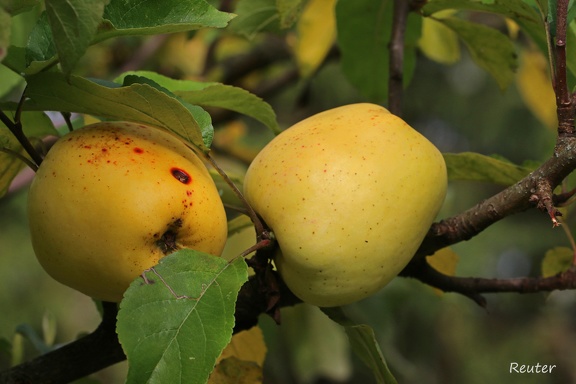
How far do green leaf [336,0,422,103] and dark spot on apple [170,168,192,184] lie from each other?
44 centimetres

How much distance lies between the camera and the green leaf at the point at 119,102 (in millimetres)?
524

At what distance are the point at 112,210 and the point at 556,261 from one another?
0.54m

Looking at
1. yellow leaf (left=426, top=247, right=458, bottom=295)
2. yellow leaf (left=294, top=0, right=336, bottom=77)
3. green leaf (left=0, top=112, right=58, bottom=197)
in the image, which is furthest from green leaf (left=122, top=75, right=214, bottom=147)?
yellow leaf (left=294, top=0, right=336, bottom=77)

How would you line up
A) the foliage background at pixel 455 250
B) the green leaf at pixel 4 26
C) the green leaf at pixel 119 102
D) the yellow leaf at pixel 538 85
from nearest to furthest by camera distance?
the green leaf at pixel 4 26 → the green leaf at pixel 119 102 → the yellow leaf at pixel 538 85 → the foliage background at pixel 455 250

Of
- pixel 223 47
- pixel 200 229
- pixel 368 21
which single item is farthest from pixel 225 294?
pixel 223 47

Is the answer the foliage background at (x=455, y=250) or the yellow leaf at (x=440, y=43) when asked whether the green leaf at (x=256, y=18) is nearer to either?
the yellow leaf at (x=440, y=43)

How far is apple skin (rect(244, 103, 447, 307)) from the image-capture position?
57 cm

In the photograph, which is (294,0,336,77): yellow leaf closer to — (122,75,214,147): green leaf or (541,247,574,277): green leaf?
(541,247,574,277): green leaf

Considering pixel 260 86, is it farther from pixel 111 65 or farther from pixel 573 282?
pixel 573 282

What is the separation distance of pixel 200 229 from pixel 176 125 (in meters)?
0.08

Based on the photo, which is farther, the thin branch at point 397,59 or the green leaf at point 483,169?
the thin branch at point 397,59

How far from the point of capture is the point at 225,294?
535 mm

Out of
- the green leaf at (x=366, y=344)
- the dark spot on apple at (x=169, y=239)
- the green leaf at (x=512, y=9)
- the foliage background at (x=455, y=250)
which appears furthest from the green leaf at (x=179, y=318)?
the foliage background at (x=455, y=250)

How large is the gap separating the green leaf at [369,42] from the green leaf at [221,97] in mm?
274
